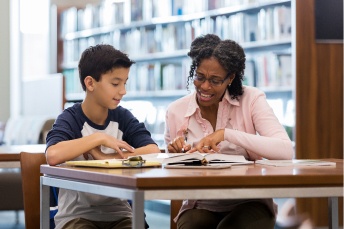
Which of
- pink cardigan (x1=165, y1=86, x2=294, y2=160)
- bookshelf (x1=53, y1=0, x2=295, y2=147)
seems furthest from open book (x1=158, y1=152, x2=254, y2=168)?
bookshelf (x1=53, y1=0, x2=295, y2=147)

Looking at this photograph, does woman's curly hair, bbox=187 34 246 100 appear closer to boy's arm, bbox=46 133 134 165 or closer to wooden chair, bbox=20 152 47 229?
boy's arm, bbox=46 133 134 165

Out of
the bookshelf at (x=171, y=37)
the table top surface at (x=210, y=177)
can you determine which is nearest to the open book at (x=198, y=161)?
the table top surface at (x=210, y=177)

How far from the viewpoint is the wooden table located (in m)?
1.62

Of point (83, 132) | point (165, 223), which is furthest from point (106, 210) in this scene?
point (165, 223)

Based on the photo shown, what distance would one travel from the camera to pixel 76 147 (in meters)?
2.23

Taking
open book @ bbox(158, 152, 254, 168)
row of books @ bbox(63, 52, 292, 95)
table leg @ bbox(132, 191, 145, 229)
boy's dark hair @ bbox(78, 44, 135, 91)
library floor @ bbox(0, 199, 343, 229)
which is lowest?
library floor @ bbox(0, 199, 343, 229)

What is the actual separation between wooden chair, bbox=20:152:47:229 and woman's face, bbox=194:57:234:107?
60 cm

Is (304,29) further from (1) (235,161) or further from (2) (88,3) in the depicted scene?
(2) (88,3)

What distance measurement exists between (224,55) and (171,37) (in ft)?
13.5

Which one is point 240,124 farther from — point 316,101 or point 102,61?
point 316,101

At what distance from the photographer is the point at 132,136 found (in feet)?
8.41

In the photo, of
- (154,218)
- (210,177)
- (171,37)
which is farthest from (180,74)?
(210,177)

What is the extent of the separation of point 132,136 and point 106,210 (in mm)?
342

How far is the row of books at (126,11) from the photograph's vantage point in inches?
245
